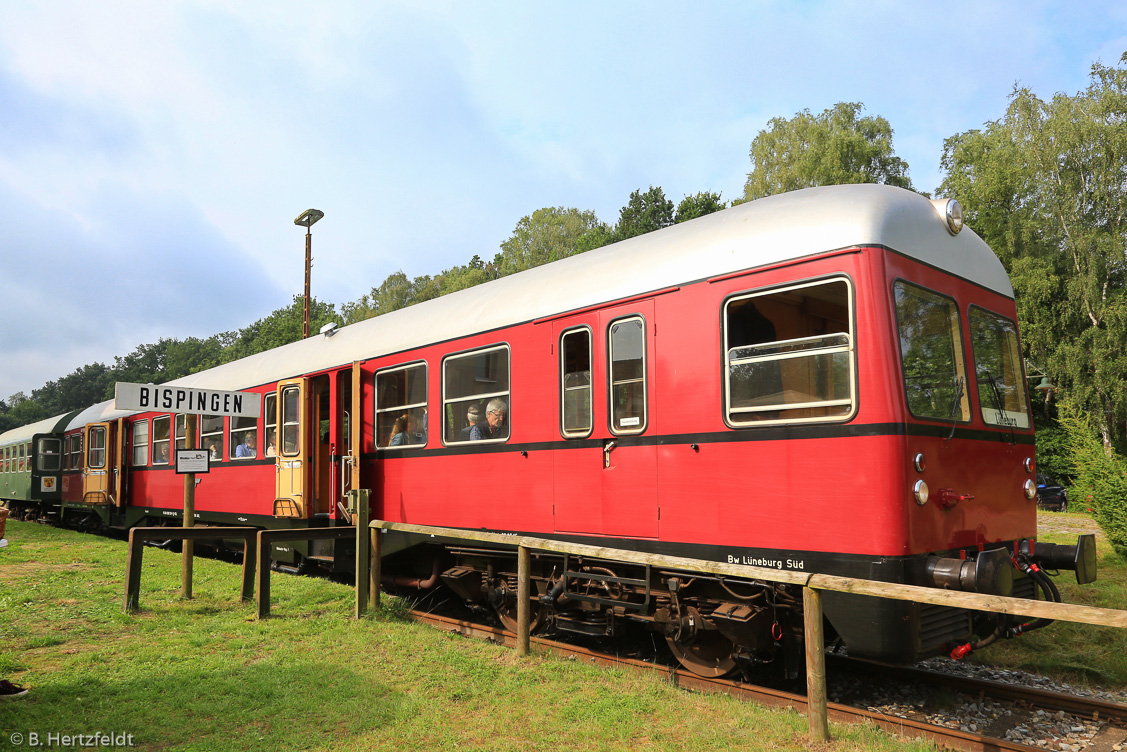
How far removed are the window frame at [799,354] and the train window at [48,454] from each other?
23.6 metres

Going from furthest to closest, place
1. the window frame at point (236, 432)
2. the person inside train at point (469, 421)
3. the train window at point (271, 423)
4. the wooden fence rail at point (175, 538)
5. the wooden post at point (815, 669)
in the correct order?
the window frame at point (236, 432) → the train window at point (271, 423) → the person inside train at point (469, 421) → the wooden fence rail at point (175, 538) → the wooden post at point (815, 669)

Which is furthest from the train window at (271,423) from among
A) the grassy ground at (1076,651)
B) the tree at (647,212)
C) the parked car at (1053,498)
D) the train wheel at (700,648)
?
the tree at (647,212)

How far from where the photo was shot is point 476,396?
7910mm

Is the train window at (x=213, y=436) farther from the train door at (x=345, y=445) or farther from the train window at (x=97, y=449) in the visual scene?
the train window at (x=97, y=449)

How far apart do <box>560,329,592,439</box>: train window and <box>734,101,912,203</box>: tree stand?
27.7 metres

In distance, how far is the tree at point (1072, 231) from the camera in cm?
2670

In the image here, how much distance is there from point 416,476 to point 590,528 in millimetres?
2913

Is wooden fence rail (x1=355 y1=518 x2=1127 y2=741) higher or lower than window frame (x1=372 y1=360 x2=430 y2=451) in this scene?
lower

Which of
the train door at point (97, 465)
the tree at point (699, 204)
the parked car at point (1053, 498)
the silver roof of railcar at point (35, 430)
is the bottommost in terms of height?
the parked car at point (1053, 498)

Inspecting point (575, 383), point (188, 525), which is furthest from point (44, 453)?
point (575, 383)

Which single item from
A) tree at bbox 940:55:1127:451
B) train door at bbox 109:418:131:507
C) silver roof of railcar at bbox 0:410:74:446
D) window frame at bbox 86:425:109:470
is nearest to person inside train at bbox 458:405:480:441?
train door at bbox 109:418:131:507

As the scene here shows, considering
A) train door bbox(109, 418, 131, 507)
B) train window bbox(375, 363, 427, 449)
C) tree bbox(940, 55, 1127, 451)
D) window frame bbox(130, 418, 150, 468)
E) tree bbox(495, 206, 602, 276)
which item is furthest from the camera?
tree bbox(495, 206, 602, 276)

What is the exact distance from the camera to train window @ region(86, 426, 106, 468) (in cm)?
1819

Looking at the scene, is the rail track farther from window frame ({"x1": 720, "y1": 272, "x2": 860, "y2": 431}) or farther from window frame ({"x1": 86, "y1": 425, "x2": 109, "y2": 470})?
window frame ({"x1": 86, "y1": 425, "x2": 109, "y2": 470})
